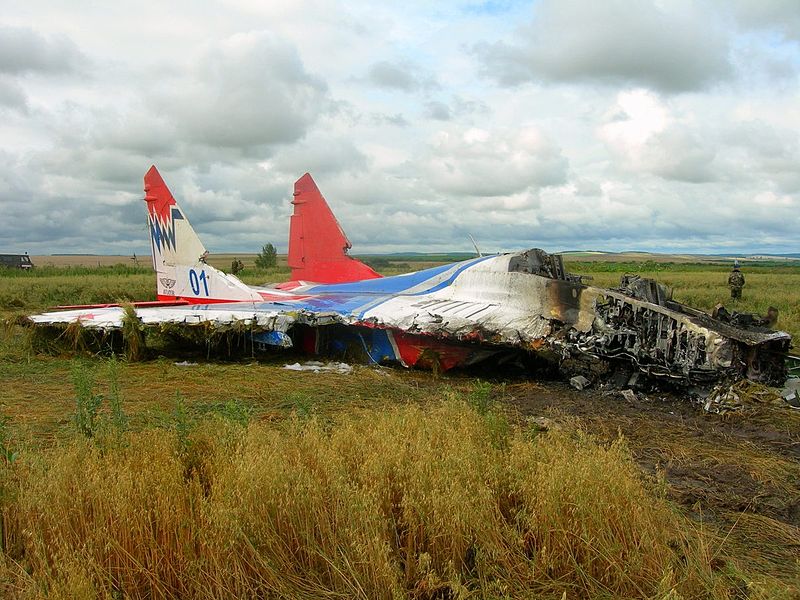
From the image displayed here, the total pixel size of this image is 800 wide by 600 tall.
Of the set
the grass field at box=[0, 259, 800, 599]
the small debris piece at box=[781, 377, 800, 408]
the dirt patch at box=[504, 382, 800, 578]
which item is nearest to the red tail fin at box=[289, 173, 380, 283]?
the dirt patch at box=[504, 382, 800, 578]

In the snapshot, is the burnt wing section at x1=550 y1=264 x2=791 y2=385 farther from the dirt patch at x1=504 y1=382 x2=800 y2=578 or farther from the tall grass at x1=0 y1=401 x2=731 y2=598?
the tall grass at x1=0 y1=401 x2=731 y2=598

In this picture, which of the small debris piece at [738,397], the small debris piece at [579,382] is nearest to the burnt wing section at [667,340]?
the small debris piece at [738,397]

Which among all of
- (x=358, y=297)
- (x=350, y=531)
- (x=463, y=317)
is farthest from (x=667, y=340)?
(x=358, y=297)

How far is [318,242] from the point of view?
1553 cm

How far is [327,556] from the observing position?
317 centimetres

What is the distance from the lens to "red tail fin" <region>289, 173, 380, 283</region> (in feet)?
50.4

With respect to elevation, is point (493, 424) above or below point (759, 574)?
above

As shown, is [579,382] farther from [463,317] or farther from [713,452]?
[713,452]

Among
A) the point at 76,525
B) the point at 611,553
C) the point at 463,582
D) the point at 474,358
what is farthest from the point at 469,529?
the point at 474,358

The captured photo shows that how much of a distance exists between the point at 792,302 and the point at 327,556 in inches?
832

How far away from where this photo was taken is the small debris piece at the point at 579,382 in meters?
8.26

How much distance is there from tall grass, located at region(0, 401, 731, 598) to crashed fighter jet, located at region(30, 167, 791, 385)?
13.7 ft

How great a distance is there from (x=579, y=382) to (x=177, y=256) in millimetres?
8929

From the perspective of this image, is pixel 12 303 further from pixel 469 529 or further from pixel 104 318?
pixel 469 529
